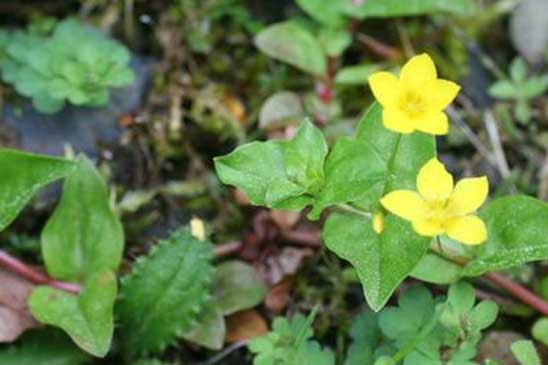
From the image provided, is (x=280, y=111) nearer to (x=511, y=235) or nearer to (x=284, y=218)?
(x=284, y=218)

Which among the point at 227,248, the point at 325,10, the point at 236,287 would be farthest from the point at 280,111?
the point at 236,287

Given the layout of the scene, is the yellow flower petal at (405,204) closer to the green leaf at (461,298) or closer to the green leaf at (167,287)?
the green leaf at (461,298)

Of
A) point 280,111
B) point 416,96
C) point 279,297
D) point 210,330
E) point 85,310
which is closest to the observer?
point 416,96

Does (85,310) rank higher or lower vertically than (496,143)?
higher

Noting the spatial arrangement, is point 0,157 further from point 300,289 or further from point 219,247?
point 300,289

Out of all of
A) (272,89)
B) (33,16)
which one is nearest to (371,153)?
(272,89)

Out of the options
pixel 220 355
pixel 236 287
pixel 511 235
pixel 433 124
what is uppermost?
Answer: pixel 433 124
